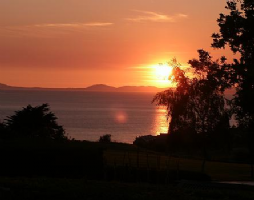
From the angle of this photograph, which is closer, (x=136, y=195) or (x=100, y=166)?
(x=136, y=195)

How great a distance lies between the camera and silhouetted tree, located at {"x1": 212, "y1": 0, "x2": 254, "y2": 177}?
3822cm

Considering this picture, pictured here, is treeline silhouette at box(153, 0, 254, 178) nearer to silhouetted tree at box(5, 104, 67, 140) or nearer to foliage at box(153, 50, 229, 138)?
foliage at box(153, 50, 229, 138)

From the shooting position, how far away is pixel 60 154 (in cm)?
2248

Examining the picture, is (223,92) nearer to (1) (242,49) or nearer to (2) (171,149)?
(1) (242,49)

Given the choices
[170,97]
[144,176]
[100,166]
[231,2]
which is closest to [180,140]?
[170,97]

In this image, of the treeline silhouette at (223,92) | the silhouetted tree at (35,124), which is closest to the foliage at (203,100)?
the treeline silhouette at (223,92)

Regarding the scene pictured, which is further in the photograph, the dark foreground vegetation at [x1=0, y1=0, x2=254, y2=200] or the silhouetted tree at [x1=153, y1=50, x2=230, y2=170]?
the silhouetted tree at [x1=153, y1=50, x2=230, y2=170]

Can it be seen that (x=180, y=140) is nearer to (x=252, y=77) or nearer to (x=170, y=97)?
(x=170, y=97)

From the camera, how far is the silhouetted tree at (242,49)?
38219 mm

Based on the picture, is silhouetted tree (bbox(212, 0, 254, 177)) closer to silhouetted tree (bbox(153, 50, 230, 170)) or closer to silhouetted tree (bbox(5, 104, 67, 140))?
silhouetted tree (bbox(153, 50, 230, 170))

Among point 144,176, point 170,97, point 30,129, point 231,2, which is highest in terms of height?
point 231,2

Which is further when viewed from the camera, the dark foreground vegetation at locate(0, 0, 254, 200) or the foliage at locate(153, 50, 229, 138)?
the foliage at locate(153, 50, 229, 138)

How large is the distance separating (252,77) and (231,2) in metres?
7.93

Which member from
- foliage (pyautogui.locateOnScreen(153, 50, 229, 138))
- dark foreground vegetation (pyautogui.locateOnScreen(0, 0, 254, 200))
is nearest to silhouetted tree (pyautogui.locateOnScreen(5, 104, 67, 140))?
dark foreground vegetation (pyautogui.locateOnScreen(0, 0, 254, 200))
